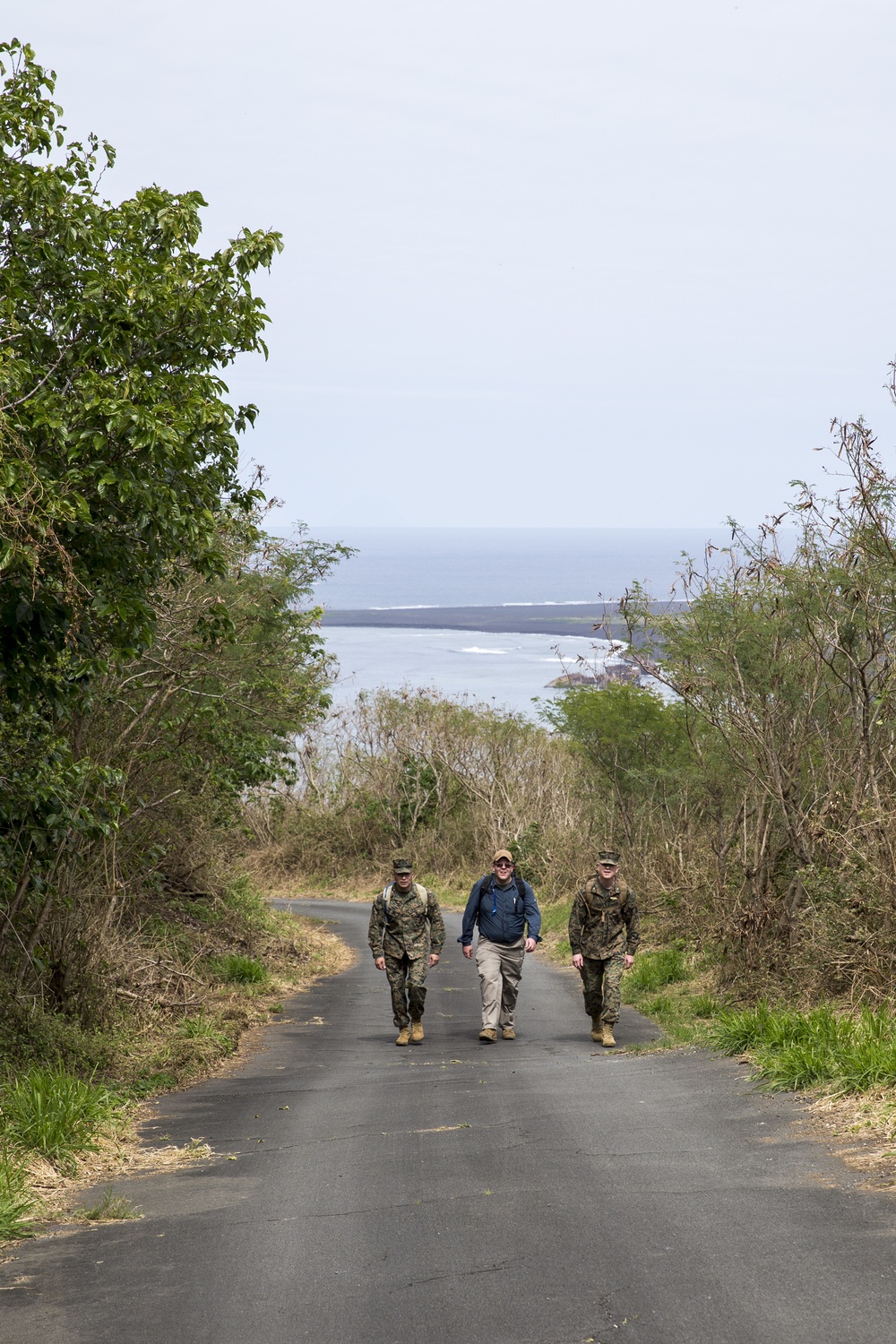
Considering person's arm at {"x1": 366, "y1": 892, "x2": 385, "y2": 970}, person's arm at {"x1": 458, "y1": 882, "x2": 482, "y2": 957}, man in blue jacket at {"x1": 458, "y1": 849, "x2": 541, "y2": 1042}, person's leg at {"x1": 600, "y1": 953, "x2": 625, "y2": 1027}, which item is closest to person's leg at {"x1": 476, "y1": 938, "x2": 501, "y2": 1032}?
man in blue jacket at {"x1": 458, "y1": 849, "x2": 541, "y2": 1042}

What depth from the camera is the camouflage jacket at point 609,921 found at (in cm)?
1286

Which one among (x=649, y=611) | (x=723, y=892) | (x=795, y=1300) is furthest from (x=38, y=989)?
(x=649, y=611)

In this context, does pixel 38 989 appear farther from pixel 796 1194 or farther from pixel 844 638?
pixel 844 638

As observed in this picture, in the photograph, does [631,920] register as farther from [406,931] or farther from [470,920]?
[406,931]

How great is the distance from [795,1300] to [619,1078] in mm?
5370

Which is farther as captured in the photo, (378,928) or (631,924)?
(378,928)

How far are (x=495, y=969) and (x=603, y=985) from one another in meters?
1.08

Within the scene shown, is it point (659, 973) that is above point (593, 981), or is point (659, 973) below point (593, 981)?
below

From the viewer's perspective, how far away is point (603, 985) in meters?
12.9

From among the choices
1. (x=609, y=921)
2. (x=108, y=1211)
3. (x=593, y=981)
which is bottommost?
(x=593, y=981)

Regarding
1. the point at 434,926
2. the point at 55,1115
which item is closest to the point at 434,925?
the point at 434,926

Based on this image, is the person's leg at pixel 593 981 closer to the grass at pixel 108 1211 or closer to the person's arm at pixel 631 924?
the person's arm at pixel 631 924

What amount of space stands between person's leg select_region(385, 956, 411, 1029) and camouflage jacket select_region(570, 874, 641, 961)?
1703 millimetres

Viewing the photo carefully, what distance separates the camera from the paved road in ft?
17.2
